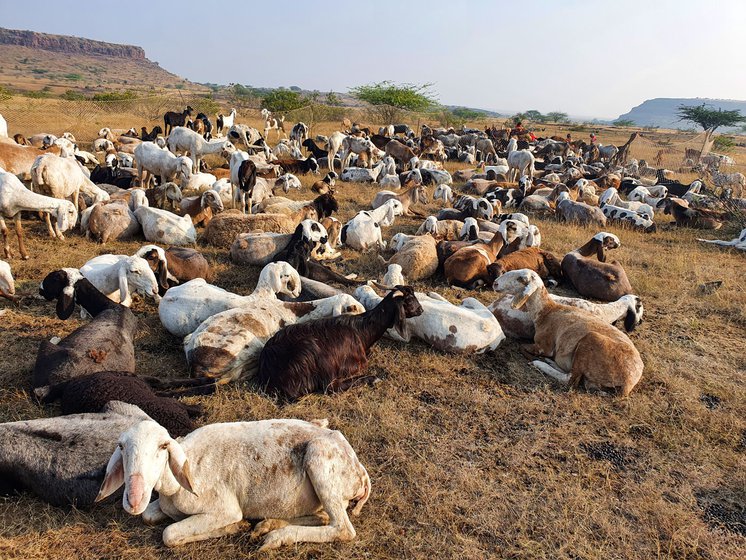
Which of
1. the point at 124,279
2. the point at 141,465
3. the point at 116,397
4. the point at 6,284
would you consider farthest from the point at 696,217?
the point at 6,284

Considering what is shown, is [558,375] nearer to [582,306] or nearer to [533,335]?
[533,335]

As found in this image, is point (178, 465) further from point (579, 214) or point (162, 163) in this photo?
point (579, 214)

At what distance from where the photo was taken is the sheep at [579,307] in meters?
6.54

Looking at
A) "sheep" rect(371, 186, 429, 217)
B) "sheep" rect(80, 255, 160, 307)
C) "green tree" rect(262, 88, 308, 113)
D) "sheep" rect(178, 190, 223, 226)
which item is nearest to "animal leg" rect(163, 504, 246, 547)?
"sheep" rect(80, 255, 160, 307)

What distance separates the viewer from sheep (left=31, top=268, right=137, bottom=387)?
462cm

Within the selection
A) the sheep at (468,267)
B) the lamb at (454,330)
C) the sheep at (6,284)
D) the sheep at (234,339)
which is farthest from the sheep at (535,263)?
the sheep at (6,284)

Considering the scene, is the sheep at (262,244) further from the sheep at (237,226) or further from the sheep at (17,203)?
the sheep at (17,203)

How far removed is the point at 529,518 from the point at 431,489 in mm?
735

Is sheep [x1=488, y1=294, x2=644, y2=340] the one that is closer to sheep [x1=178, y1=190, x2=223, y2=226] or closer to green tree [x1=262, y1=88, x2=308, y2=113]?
sheep [x1=178, y1=190, x2=223, y2=226]

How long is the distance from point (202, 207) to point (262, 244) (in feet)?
9.89

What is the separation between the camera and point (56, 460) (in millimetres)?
3359

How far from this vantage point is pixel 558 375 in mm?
5512

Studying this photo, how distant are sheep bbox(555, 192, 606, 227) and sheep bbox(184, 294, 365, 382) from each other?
980 cm

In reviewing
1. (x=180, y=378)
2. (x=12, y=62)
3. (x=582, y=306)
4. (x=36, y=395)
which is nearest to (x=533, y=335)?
(x=582, y=306)
